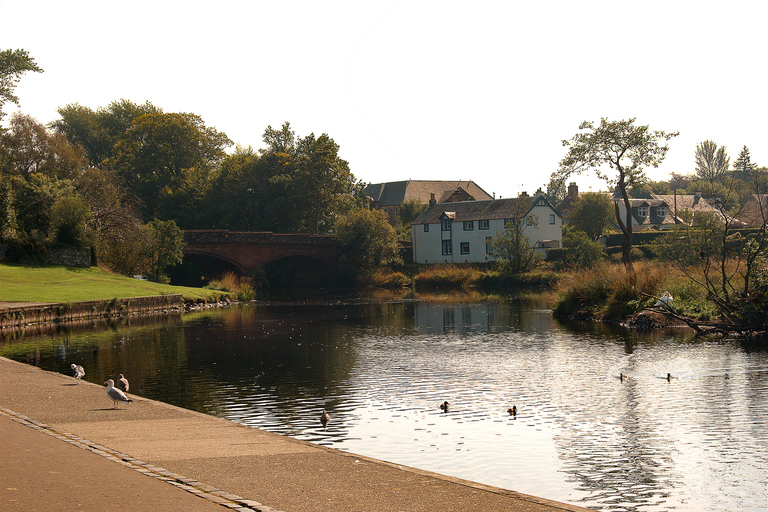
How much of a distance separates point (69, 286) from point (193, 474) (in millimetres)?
40315

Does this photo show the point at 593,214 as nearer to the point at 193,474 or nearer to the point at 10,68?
the point at 10,68

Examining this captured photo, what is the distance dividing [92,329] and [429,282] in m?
44.2

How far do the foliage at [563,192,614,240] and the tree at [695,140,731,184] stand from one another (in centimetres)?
5722

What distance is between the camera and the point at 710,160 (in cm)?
14275

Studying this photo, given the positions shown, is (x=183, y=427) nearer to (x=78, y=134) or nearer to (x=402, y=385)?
(x=402, y=385)

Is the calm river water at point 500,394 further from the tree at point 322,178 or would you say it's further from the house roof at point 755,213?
the tree at point 322,178

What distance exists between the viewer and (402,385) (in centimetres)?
2000

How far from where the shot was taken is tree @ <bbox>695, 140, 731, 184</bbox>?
14075 centimetres

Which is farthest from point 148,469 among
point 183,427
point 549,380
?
point 549,380

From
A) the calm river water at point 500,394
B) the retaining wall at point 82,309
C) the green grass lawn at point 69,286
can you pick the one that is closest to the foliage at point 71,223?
the green grass lawn at point 69,286

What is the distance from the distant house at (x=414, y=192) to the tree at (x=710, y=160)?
4671 cm

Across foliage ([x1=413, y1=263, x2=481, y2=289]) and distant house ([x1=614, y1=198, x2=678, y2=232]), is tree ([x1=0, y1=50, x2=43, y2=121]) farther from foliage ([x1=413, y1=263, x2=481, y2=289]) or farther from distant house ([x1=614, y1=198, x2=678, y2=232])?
distant house ([x1=614, y1=198, x2=678, y2=232])

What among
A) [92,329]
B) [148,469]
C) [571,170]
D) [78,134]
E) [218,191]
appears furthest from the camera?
[78,134]

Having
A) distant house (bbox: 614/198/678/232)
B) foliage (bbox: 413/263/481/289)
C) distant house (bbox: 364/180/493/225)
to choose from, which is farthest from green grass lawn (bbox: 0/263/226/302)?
distant house (bbox: 364/180/493/225)
